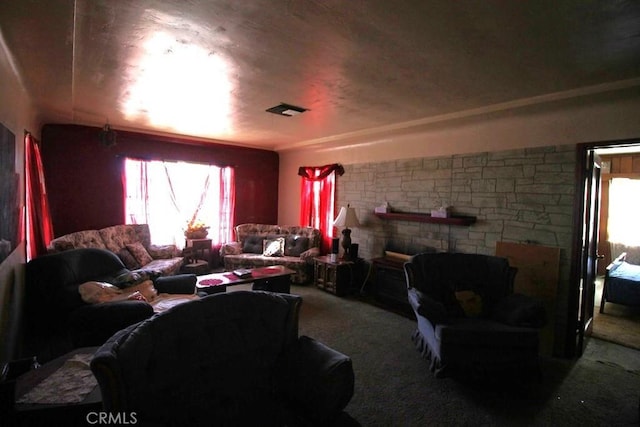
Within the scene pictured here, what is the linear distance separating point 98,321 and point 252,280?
168 cm

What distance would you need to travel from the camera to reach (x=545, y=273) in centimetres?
326

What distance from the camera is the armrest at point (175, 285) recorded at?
3.29 meters

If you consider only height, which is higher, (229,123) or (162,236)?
(229,123)

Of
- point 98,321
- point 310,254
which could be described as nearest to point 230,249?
point 310,254

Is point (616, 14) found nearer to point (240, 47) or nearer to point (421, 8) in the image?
point (421, 8)

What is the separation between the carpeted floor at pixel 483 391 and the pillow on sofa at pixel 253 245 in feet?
9.27

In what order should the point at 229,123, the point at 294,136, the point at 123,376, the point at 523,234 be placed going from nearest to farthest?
the point at 123,376, the point at 523,234, the point at 229,123, the point at 294,136

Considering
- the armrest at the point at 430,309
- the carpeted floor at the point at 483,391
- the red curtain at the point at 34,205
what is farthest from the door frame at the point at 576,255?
the red curtain at the point at 34,205

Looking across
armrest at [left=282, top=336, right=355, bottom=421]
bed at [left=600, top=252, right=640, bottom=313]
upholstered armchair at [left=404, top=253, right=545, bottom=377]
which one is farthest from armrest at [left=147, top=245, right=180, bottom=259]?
bed at [left=600, top=252, right=640, bottom=313]

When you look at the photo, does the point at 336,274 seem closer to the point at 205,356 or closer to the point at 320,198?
the point at 320,198

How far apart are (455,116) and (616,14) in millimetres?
2024

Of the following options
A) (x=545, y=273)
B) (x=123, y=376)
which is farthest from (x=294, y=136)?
(x=123, y=376)

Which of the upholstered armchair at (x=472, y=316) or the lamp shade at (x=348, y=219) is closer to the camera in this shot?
the upholstered armchair at (x=472, y=316)

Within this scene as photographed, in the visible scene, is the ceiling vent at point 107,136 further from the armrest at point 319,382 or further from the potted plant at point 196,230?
the armrest at point 319,382
